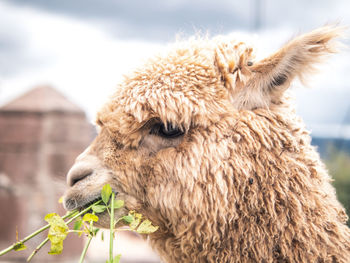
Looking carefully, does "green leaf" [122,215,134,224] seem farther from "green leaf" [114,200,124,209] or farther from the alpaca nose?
the alpaca nose

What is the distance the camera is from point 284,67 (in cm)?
190

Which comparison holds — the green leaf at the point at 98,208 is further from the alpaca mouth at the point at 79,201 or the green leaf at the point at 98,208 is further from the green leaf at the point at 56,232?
the green leaf at the point at 56,232

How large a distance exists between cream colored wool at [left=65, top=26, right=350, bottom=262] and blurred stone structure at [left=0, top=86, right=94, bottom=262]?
411 cm

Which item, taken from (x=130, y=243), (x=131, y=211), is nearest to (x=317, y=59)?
(x=131, y=211)

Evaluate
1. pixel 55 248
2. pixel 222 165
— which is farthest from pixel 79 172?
pixel 222 165

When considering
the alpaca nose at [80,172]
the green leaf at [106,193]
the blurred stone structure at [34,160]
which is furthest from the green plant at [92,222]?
the blurred stone structure at [34,160]

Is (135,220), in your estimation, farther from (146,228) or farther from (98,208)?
(98,208)

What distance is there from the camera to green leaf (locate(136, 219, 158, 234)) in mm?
1764

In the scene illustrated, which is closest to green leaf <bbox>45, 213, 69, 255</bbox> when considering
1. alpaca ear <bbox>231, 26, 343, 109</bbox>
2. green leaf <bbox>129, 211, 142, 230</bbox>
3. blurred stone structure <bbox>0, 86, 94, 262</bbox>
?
green leaf <bbox>129, 211, 142, 230</bbox>

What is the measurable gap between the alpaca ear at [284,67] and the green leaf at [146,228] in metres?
0.69

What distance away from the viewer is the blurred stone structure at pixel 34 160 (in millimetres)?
5961

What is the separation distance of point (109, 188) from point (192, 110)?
1.67ft

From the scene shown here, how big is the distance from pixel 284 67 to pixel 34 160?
4935 mm

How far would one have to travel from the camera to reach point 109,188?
1807mm
